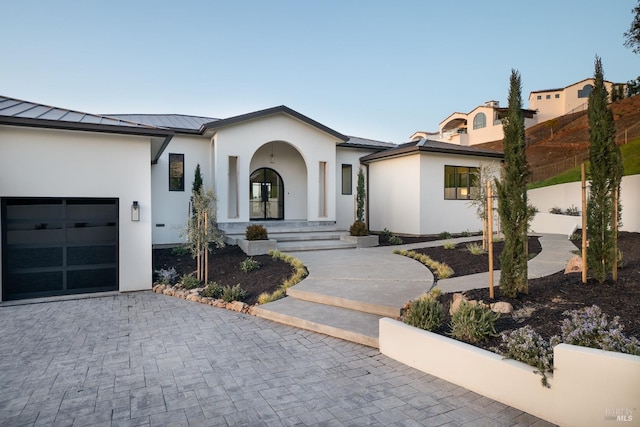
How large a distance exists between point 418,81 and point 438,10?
16.5ft

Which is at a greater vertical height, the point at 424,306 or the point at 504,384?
the point at 424,306

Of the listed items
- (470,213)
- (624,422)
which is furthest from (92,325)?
(470,213)

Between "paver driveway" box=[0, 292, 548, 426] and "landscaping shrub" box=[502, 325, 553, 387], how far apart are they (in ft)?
1.47

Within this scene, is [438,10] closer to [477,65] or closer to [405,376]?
[477,65]

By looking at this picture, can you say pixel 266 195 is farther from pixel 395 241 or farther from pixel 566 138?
pixel 566 138

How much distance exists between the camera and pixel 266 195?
15367mm

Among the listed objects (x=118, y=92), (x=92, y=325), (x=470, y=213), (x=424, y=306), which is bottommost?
(x=92, y=325)

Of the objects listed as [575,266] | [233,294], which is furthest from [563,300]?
[233,294]

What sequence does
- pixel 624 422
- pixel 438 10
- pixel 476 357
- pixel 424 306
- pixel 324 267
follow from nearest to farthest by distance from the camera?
pixel 624 422, pixel 476 357, pixel 424 306, pixel 324 267, pixel 438 10

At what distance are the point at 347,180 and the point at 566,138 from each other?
1088 inches

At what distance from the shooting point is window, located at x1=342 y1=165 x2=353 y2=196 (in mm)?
15945

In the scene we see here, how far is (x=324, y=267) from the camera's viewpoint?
28.6 ft

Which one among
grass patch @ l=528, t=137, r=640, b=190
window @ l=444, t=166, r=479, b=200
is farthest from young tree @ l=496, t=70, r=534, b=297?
grass patch @ l=528, t=137, r=640, b=190

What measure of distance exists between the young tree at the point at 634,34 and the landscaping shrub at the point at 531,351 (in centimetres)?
2066
